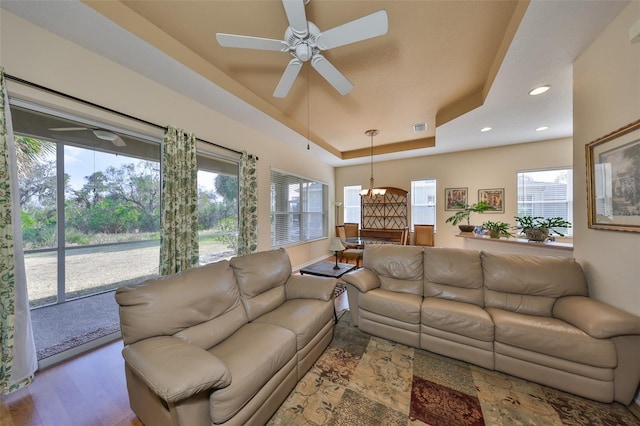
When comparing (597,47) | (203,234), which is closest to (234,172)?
(203,234)

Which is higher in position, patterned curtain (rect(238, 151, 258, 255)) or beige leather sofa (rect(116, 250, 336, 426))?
patterned curtain (rect(238, 151, 258, 255))

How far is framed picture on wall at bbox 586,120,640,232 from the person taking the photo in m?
1.54

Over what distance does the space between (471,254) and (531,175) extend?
3785 millimetres

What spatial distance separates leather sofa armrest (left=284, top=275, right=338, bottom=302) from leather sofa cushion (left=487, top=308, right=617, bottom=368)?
1496 mm

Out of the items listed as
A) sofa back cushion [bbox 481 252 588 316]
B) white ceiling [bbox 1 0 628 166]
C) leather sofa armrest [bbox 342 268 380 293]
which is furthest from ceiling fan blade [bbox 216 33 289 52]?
sofa back cushion [bbox 481 252 588 316]

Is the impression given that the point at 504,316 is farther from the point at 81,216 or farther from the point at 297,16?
the point at 81,216

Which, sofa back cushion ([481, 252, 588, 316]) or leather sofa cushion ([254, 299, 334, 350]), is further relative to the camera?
sofa back cushion ([481, 252, 588, 316])

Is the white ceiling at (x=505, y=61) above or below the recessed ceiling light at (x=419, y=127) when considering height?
below

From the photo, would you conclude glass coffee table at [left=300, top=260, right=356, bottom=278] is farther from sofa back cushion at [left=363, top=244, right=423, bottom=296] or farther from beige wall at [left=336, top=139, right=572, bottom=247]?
beige wall at [left=336, top=139, right=572, bottom=247]

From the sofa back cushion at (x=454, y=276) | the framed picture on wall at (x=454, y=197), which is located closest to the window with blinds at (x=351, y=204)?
the framed picture on wall at (x=454, y=197)

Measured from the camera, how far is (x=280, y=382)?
1.51m

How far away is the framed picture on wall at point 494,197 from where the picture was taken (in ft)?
16.0

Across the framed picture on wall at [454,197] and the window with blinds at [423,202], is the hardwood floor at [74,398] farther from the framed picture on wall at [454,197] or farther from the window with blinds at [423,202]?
the framed picture on wall at [454,197]

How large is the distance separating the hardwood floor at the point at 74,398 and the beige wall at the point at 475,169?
6081mm
